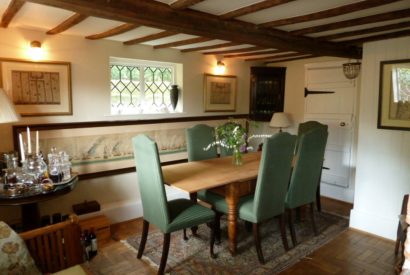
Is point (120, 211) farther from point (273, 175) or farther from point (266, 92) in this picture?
point (266, 92)

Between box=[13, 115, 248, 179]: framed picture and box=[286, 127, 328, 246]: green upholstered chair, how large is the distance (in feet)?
5.88

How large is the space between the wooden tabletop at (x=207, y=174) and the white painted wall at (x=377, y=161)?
4.12ft

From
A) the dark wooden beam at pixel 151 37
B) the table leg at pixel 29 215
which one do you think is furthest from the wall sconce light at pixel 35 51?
the table leg at pixel 29 215

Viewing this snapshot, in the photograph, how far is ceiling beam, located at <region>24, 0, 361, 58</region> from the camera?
6.02ft

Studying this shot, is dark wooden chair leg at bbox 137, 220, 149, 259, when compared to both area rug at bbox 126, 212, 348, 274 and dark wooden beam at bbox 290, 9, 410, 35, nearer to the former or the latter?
area rug at bbox 126, 212, 348, 274

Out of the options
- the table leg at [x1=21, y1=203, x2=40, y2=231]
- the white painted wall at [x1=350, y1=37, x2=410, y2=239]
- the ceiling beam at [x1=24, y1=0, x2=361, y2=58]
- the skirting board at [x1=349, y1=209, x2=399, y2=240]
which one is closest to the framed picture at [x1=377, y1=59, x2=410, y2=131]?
the white painted wall at [x1=350, y1=37, x2=410, y2=239]

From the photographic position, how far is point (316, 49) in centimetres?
329

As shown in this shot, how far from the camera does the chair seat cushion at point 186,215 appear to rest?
Result: 2.49 meters

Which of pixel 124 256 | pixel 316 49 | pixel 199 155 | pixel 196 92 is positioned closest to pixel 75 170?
pixel 124 256

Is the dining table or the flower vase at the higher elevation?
the flower vase

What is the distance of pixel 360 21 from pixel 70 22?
8.00 ft

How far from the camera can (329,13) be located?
225cm

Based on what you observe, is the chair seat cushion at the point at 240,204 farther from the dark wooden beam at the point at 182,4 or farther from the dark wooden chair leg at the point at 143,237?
the dark wooden beam at the point at 182,4

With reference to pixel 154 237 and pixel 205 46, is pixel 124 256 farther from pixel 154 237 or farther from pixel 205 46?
pixel 205 46
